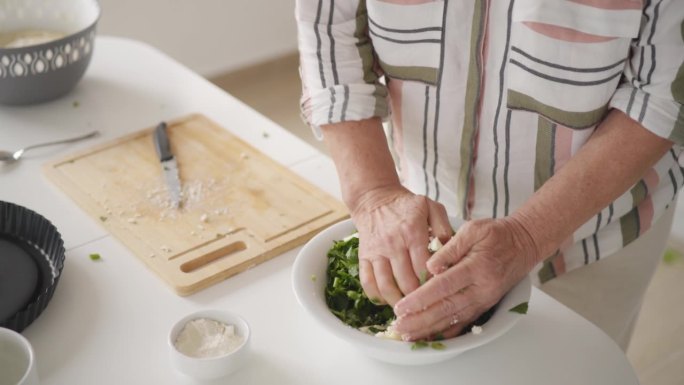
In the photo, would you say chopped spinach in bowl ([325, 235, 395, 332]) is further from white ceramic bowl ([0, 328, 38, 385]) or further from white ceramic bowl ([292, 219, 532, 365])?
white ceramic bowl ([0, 328, 38, 385])

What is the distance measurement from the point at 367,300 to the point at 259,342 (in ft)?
0.49

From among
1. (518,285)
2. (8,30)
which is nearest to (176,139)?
(8,30)

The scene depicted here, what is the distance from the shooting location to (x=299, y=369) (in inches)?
41.4

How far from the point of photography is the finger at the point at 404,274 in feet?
3.52

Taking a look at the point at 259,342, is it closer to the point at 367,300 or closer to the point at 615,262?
the point at 367,300

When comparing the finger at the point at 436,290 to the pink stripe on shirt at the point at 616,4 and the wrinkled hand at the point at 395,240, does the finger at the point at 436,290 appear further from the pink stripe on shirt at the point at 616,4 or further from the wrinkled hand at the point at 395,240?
the pink stripe on shirt at the point at 616,4

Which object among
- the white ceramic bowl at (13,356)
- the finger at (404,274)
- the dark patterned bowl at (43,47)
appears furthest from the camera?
the dark patterned bowl at (43,47)

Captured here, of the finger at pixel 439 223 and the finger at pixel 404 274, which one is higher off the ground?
the finger at pixel 439 223

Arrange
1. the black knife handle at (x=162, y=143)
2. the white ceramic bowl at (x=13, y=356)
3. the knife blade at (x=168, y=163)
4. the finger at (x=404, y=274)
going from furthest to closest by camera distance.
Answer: the black knife handle at (x=162, y=143), the knife blade at (x=168, y=163), the finger at (x=404, y=274), the white ceramic bowl at (x=13, y=356)

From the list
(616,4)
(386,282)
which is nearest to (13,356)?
(386,282)

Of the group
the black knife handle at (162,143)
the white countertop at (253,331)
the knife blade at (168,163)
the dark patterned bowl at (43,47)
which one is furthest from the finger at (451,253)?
the dark patterned bowl at (43,47)

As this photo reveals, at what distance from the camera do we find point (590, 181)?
3.80 feet

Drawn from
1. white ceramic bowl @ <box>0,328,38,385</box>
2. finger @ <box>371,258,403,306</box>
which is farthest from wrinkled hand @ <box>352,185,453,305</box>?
white ceramic bowl @ <box>0,328,38,385</box>

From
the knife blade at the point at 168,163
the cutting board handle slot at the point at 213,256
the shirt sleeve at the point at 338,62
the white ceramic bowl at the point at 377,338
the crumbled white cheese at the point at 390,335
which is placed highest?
the shirt sleeve at the point at 338,62
